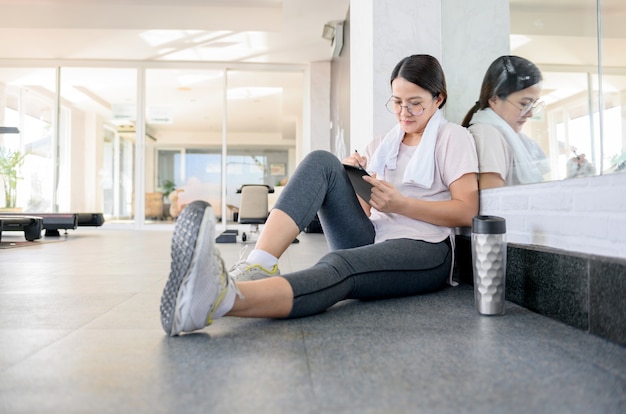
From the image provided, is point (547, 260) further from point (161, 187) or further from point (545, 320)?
point (161, 187)

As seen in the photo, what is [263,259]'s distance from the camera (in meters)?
1.48

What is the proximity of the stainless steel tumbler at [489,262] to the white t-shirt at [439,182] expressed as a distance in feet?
0.81

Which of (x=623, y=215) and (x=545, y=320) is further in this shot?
(x=545, y=320)

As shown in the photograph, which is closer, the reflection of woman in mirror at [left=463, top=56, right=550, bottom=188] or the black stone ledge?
the black stone ledge

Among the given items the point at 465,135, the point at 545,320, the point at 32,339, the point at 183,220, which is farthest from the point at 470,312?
the point at 32,339

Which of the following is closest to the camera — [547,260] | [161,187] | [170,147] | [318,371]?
[318,371]

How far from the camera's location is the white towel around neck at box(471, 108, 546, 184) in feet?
5.32

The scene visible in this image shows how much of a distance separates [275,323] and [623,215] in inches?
33.9

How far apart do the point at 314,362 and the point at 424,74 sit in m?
1.10

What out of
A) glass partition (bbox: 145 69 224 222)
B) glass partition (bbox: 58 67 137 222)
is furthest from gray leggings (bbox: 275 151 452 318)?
glass partition (bbox: 58 67 137 222)

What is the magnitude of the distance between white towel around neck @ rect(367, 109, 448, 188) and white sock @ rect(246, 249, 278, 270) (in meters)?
0.54

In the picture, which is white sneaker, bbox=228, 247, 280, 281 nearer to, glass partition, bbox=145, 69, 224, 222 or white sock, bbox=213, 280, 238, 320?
white sock, bbox=213, 280, 238, 320

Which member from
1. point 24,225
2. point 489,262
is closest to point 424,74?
point 489,262

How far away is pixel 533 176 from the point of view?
64.1 inches
